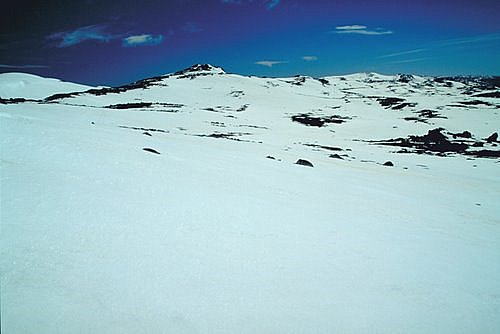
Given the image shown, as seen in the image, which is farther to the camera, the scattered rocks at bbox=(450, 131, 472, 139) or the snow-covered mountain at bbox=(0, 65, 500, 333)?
the scattered rocks at bbox=(450, 131, 472, 139)

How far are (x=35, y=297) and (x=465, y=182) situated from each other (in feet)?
62.6

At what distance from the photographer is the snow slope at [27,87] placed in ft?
179

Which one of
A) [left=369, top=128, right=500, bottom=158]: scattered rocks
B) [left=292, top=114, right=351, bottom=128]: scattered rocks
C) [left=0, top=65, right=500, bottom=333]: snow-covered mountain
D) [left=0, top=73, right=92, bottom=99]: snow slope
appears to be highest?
[left=0, top=73, right=92, bottom=99]: snow slope

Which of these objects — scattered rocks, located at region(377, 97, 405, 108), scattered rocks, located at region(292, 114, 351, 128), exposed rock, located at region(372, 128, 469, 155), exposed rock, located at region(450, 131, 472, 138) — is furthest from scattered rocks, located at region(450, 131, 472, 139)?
scattered rocks, located at region(377, 97, 405, 108)

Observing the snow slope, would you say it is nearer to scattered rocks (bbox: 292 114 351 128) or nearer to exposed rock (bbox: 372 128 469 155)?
scattered rocks (bbox: 292 114 351 128)

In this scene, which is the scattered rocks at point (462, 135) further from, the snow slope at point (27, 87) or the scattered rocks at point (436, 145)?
the snow slope at point (27, 87)

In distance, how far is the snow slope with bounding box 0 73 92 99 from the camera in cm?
5447

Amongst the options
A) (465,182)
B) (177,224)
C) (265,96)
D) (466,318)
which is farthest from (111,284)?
(265,96)

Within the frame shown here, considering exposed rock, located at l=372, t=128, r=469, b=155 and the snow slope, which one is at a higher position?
the snow slope

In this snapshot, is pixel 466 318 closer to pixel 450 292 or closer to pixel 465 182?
pixel 450 292

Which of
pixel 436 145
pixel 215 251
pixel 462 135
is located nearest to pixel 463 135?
pixel 462 135

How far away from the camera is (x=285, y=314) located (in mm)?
3375

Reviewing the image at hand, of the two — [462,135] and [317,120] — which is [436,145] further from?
[317,120]

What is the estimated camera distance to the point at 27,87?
60.6 m
